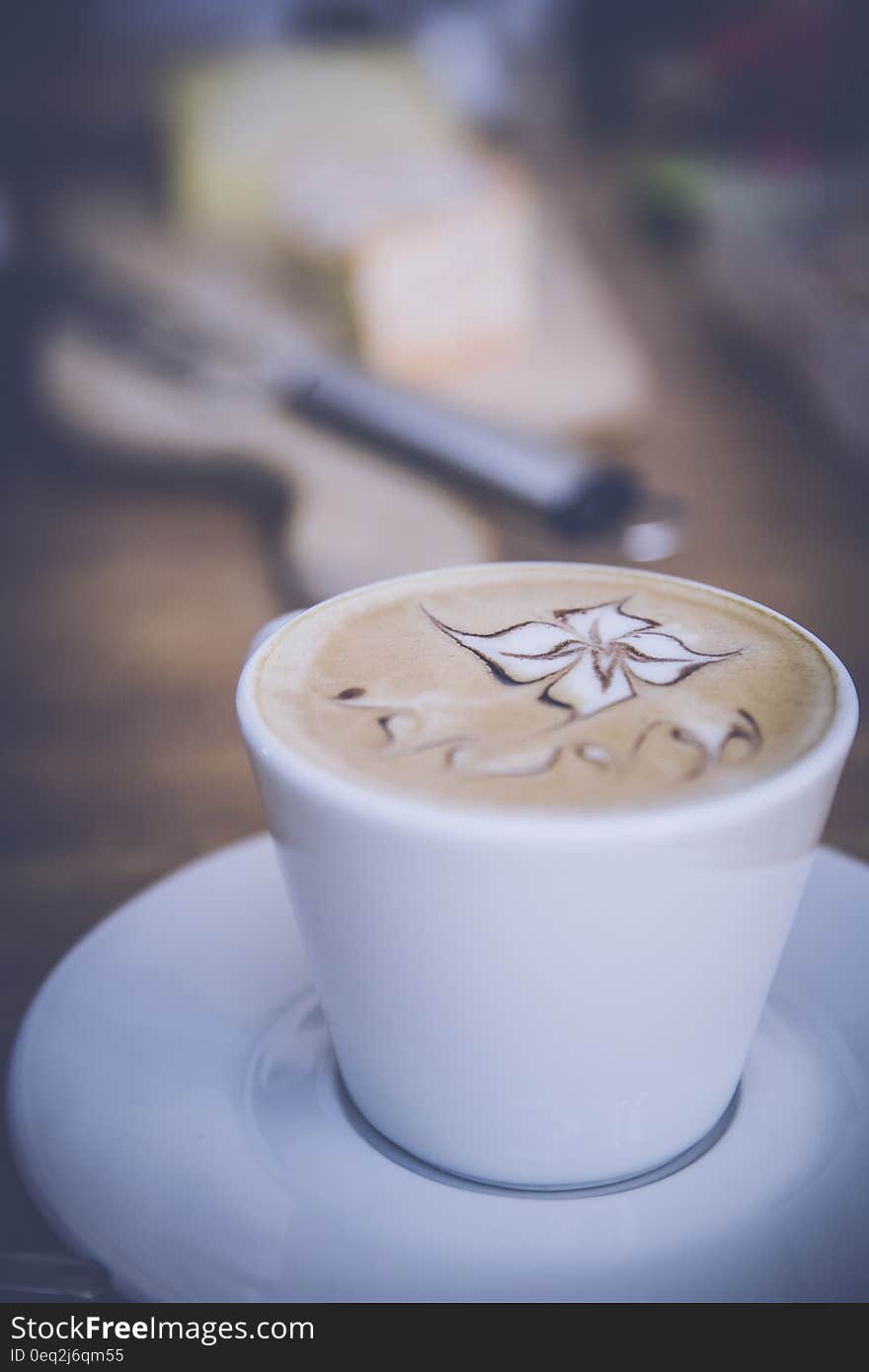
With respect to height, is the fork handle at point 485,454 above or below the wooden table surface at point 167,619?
above

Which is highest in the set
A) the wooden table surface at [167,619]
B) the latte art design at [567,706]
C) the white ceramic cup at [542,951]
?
the latte art design at [567,706]

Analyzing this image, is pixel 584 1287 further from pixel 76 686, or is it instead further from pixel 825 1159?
pixel 76 686

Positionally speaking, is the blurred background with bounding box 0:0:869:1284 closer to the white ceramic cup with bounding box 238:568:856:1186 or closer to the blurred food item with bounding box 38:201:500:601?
the blurred food item with bounding box 38:201:500:601

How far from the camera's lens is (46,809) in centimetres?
59

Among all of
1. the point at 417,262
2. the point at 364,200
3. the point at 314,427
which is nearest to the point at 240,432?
the point at 314,427

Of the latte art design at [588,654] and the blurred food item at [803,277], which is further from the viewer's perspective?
the blurred food item at [803,277]

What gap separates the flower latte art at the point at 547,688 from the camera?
34 centimetres

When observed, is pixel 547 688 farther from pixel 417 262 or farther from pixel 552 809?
pixel 417 262

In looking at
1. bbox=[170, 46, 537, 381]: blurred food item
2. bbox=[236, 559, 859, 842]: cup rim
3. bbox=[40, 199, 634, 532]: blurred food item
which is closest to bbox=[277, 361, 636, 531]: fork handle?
bbox=[40, 199, 634, 532]: blurred food item

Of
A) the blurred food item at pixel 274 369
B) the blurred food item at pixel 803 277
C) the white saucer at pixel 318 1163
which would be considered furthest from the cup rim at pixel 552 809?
the blurred food item at pixel 803 277

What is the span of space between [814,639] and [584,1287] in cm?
21

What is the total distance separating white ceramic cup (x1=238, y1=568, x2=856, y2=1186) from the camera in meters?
0.32

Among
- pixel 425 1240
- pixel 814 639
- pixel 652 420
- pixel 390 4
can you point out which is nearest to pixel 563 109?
pixel 390 4

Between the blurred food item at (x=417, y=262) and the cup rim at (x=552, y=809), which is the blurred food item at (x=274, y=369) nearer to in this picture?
the blurred food item at (x=417, y=262)
